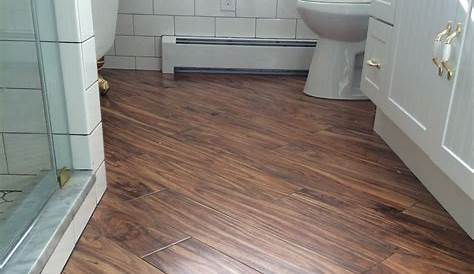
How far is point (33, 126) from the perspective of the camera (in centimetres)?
105

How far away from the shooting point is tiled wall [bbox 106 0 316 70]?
93.6 inches

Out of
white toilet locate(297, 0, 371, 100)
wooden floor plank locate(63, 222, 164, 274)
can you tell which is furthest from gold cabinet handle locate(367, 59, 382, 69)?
wooden floor plank locate(63, 222, 164, 274)

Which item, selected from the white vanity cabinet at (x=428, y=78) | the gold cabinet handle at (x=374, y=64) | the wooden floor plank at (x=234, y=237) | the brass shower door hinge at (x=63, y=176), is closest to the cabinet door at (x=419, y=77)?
the white vanity cabinet at (x=428, y=78)

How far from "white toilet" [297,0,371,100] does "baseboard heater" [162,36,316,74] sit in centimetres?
32

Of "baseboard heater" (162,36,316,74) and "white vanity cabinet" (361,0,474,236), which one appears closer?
"white vanity cabinet" (361,0,474,236)

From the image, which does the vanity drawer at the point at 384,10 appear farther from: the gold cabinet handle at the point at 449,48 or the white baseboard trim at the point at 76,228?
→ the white baseboard trim at the point at 76,228

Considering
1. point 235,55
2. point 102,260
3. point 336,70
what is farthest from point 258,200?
point 235,55

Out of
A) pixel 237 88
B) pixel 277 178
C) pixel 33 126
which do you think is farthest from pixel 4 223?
pixel 237 88

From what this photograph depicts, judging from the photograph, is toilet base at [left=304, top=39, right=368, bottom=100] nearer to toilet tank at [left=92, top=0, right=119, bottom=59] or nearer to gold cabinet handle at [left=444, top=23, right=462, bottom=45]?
toilet tank at [left=92, top=0, right=119, bottom=59]

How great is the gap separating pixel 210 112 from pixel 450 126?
0.97 m

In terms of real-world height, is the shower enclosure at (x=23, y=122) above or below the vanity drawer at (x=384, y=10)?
below

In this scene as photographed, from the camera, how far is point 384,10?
150cm

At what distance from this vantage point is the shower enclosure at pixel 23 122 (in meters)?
0.96

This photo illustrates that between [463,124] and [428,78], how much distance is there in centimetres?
21
